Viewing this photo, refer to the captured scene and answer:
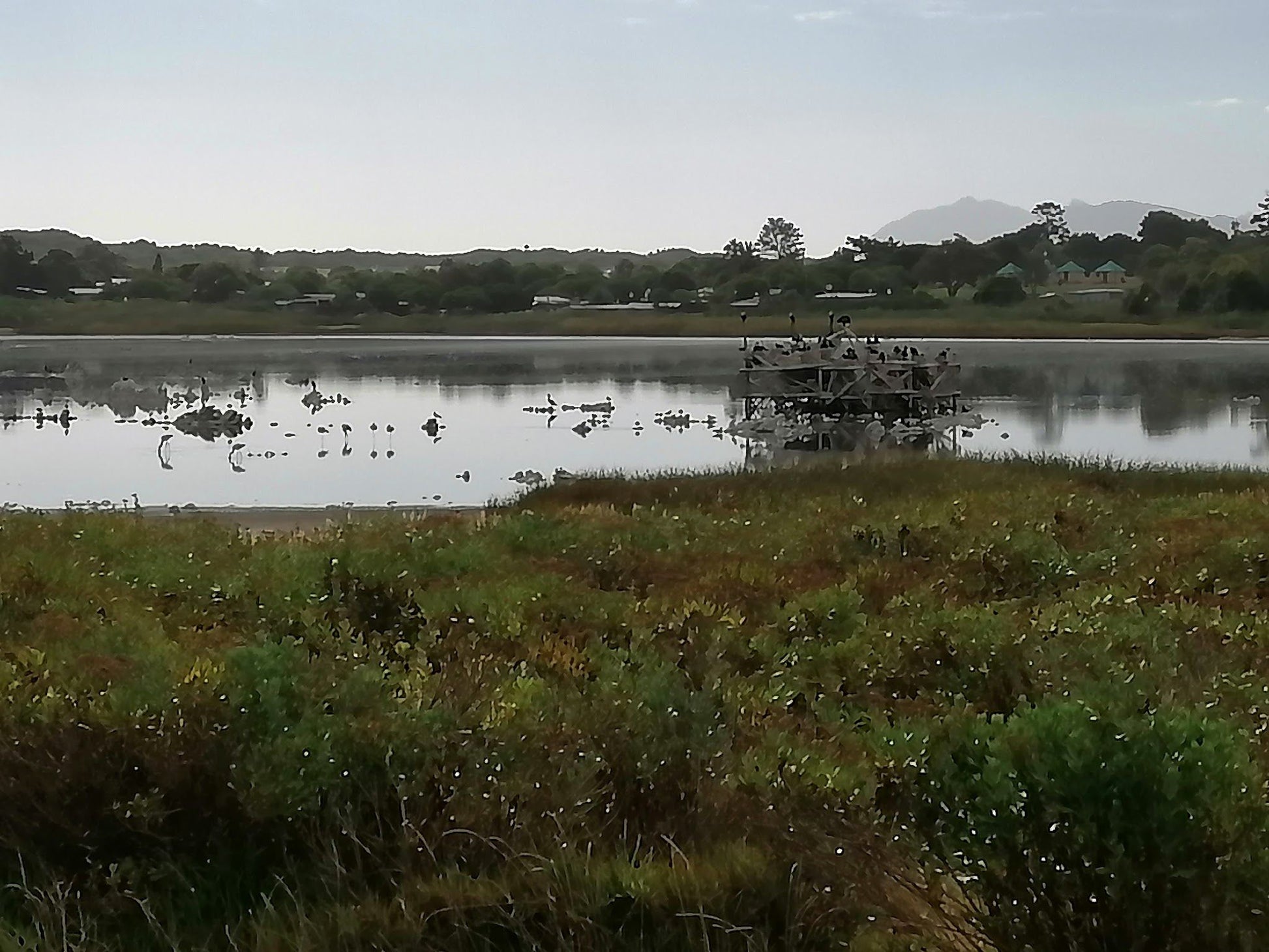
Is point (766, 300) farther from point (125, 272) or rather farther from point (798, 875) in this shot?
point (798, 875)

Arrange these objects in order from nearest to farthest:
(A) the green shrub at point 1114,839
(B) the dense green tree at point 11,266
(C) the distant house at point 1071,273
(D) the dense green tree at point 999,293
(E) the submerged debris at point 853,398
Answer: (A) the green shrub at point 1114,839 → (E) the submerged debris at point 853,398 → (D) the dense green tree at point 999,293 → (B) the dense green tree at point 11,266 → (C) the distant house at point 1071,273

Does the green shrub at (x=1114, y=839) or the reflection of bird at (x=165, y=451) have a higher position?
the green shrub at (x=1114, y=839)

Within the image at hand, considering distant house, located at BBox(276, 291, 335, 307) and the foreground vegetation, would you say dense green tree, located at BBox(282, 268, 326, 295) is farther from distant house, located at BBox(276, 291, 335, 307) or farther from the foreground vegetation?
the foreground vegetation

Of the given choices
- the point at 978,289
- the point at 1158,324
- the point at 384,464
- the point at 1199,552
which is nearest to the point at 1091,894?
the point at 1199,552

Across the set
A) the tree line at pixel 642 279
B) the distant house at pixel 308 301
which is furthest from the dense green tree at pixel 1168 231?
the distant house at pixel 308 301

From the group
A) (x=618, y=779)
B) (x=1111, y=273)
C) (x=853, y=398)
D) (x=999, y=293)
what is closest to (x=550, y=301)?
(x=999, y=293)

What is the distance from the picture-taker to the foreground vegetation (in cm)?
367

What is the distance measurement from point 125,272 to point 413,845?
5069 inches

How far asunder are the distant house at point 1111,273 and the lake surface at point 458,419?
2042 inches

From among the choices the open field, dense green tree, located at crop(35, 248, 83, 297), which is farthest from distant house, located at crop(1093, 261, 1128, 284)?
dense green tree, located at crop(35, 248, 83, 297)

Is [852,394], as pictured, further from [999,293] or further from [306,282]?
[306,282]

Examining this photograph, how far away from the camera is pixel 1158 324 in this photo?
82125mm

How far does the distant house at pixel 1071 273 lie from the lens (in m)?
118

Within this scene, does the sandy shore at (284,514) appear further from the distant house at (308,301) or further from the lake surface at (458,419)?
the distant house at (308,301)
